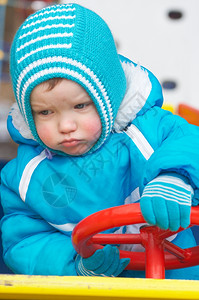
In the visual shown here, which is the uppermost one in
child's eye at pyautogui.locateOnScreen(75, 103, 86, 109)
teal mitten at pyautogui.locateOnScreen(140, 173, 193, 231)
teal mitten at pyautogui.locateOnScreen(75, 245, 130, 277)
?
child's eye at pyautogui.locateOnScreen(75, 103, 86, 109)

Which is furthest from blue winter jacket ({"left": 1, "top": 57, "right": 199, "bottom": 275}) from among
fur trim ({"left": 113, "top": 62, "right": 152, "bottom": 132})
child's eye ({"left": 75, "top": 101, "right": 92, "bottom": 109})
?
child's eye ({"left": 75, "top": 101, "right": 92, "bottom": 109})

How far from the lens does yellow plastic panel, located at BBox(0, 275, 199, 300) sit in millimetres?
476

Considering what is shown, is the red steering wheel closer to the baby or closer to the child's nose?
the baby

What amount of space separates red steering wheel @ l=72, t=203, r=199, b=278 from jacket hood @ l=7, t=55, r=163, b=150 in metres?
0.25

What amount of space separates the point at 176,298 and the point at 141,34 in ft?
7.77

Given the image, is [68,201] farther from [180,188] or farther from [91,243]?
[180,188]

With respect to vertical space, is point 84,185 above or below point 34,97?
below

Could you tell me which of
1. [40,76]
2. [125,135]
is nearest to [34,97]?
[40,76]

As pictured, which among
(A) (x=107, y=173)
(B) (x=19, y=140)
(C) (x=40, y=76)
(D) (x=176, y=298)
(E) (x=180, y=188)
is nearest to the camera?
(D) (x=176, y=298)

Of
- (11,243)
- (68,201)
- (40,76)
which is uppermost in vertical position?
(40,76)

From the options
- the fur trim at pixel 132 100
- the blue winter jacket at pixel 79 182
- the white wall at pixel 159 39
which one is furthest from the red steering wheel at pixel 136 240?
the white wall at pixel 159 39

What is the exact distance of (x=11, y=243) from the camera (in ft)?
3.06

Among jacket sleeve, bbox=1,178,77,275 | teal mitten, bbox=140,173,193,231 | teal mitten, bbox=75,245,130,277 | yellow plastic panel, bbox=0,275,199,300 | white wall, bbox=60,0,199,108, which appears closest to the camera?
yellow plastic panel, bbox=0,275,199,300

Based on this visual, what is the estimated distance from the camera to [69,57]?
2.54 ft
